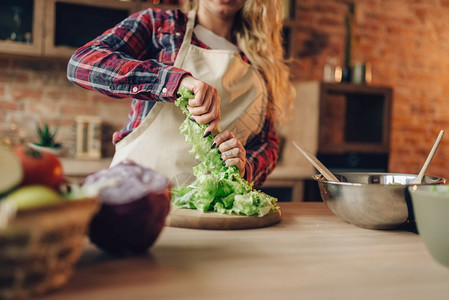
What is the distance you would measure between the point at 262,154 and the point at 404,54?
10.1 feet

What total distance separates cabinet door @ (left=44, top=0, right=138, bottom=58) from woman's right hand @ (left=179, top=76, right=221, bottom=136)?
2.08m

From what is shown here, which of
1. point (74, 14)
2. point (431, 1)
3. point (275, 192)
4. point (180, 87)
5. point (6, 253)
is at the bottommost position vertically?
point (275, 192)

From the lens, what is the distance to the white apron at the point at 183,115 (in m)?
1.56

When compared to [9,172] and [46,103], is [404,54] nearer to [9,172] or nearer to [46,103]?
[46,103]

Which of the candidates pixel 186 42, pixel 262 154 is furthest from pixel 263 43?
pixel 262 154

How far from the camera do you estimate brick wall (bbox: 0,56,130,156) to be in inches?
130

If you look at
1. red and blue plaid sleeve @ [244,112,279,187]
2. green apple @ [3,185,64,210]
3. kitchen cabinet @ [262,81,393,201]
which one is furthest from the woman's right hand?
kitchen cabinet @ [262,81,393,201]

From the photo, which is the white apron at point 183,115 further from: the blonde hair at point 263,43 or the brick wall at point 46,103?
the brick wall at point 46,103

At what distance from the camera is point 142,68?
1.38m

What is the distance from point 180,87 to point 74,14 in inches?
88.4

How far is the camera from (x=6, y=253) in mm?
505

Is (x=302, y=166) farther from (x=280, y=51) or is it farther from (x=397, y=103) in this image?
(x=280, y=51)

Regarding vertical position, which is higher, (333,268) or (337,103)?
(337,103)

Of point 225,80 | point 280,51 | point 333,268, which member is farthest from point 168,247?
point 280,51
